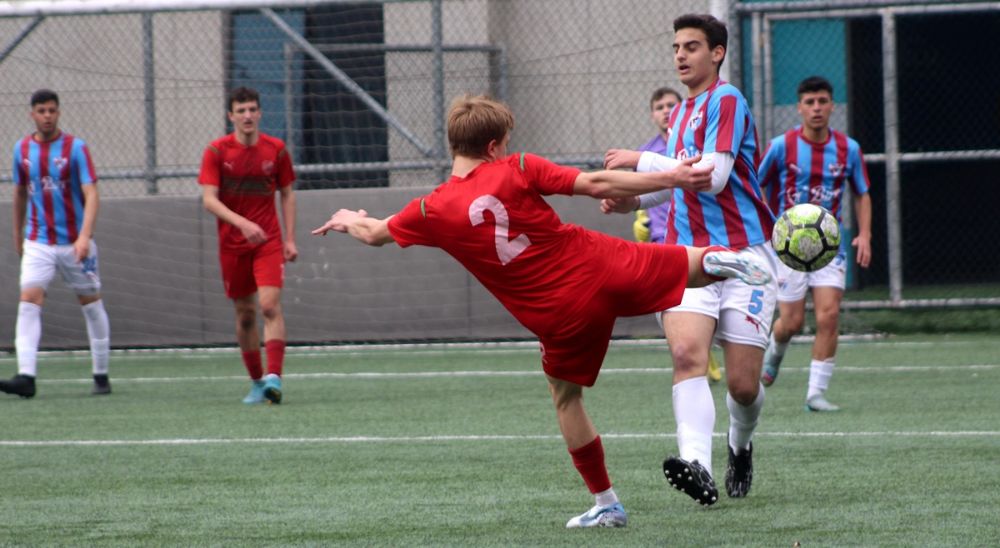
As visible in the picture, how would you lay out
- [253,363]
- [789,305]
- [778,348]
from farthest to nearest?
1. [253,363]
2. [778,348]
3. [789,305]

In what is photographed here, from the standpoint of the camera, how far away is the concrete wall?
13.9 metres

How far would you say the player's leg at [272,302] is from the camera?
1002cm

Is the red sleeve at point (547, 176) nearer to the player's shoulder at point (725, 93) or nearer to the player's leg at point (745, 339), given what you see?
the player's shoulder at point (725, 93)

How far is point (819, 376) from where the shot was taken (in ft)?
29.4

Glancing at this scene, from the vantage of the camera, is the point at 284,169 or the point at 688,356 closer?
the point at 688,356

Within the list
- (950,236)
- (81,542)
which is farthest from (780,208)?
(950,236)

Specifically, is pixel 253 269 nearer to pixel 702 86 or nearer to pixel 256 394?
pixel 256 394

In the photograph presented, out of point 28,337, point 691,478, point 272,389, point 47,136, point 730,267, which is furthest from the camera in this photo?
point 47,136

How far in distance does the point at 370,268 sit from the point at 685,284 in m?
8.82

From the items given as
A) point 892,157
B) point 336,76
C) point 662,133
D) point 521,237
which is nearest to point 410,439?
point 521,237

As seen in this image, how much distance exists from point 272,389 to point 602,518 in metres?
4.83

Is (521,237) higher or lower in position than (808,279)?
higher

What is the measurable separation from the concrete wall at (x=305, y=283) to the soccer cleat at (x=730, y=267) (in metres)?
8.44

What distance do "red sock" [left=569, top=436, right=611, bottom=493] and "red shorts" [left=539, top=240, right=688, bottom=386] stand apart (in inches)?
9.0
